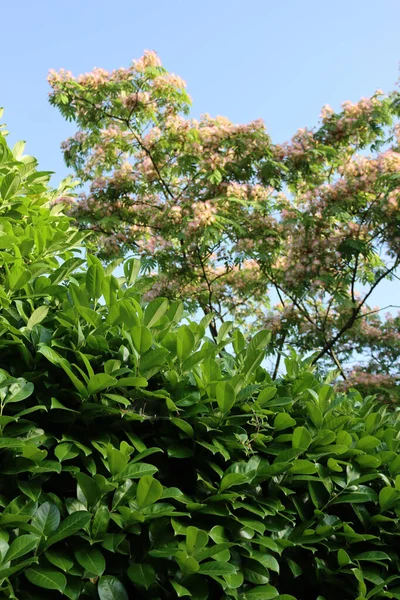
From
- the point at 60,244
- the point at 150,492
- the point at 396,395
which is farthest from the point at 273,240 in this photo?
the point at 150,492

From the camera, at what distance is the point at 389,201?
8.05 meters

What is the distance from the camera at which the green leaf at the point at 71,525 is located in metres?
1.58

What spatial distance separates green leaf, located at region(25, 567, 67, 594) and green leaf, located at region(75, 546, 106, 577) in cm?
7

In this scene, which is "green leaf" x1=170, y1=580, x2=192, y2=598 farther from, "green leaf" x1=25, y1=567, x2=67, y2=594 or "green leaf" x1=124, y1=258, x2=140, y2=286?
"green leaf" x1=124, y1=258, x2=140, y2=286

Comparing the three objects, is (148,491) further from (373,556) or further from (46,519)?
(373,556)

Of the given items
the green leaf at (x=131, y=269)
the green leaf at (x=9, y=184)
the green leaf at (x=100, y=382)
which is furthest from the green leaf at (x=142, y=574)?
the green leaf at (x=9, y=184)

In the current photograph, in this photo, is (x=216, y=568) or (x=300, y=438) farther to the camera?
(x=300, y=438)

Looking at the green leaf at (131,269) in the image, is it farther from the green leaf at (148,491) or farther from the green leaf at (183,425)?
the green leaf at (148,491)

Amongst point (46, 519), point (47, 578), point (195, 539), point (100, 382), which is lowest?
point (47, 578)

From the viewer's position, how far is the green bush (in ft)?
5.46

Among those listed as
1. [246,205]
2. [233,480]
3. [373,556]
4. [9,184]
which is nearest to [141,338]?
[233,480]

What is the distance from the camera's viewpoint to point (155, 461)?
6.36 feet

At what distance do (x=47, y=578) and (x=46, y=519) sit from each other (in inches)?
5.9

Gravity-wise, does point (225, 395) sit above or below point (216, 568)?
above
